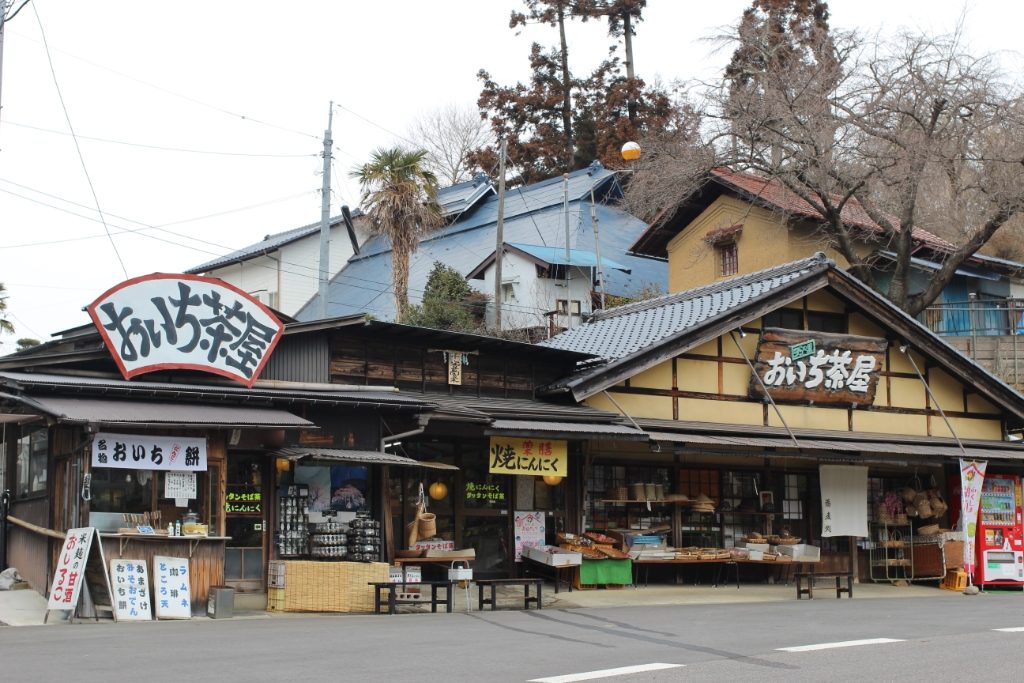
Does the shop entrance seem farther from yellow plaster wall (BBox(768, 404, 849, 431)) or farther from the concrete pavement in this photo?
yellow plaster wall (BBox(768, 404, 849, 431))

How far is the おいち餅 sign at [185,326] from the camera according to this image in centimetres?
1658

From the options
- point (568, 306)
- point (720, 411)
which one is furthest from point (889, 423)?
point (568, 306)

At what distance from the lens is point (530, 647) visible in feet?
41.4

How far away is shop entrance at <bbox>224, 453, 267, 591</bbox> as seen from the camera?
17.9 metres

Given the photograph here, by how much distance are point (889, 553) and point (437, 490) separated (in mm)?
11160

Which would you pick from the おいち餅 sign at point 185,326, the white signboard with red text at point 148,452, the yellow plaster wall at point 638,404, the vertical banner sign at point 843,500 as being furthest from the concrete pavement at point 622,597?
the おいち餅 sign at point 185,326

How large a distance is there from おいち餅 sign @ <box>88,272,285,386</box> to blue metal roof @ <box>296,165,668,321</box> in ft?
81.0

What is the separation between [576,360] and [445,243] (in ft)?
81.5

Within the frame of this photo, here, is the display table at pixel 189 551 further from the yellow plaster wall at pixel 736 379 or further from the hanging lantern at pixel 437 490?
the yellow plaster wall at pixel 736 379

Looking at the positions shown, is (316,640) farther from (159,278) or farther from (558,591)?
(558,591)

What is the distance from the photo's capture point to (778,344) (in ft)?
77.5

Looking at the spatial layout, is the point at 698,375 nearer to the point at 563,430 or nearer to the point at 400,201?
the point at 563,430

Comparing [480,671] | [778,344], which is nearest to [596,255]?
[778,344]

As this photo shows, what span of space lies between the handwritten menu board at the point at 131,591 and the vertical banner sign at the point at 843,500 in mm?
14075
